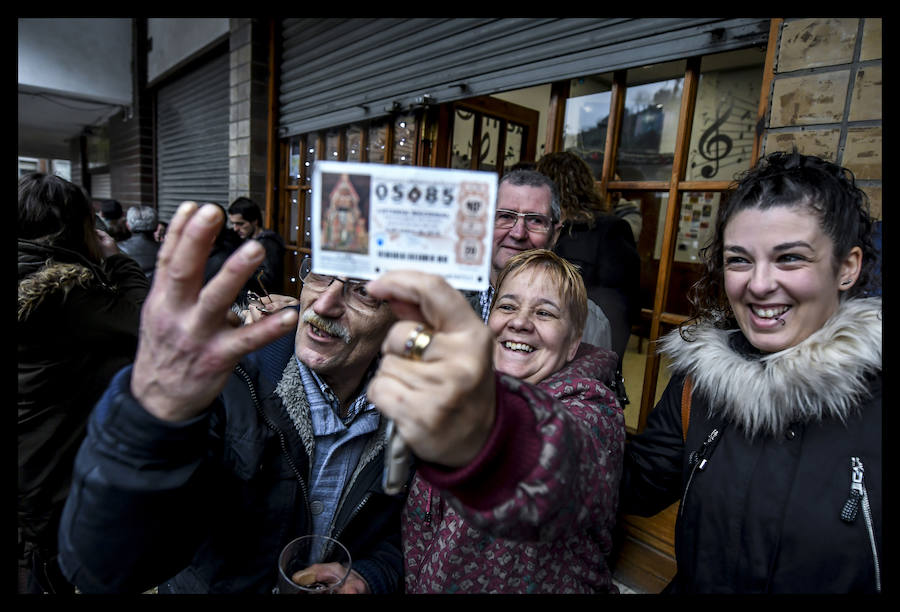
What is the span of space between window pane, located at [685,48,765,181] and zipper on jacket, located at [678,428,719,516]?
142 cm

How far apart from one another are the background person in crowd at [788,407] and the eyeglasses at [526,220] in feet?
2.40

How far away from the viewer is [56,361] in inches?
69.6

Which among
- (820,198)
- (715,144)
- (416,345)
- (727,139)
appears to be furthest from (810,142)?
(416,345)

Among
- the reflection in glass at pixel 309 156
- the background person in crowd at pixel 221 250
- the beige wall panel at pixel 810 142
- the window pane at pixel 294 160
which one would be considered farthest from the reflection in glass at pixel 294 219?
the beige wall panel at pixel 810 142

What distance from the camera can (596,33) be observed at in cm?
245

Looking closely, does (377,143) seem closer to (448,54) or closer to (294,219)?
(448,54)

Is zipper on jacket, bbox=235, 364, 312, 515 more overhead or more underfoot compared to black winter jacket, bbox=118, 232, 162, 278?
more underfoot

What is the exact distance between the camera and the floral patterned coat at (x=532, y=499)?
737 mm

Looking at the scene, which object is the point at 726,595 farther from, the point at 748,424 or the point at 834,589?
the point at 748,424

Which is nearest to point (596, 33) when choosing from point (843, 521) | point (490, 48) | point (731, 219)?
point (490, 48)

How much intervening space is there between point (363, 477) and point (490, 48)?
2.78 metres

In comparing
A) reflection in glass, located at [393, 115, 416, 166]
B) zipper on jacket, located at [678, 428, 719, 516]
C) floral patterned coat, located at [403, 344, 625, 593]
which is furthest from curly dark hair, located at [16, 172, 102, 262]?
zipper on jacket, located at [678, 428, 719, 516]

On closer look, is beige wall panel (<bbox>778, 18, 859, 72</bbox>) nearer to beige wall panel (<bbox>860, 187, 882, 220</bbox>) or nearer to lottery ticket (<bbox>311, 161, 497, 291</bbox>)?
beige wall panel (<bbox>860, 187, 882, 220</bbox>)

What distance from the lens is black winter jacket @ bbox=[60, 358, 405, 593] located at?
84 cm
